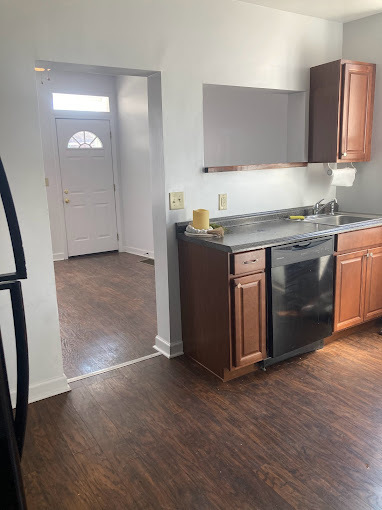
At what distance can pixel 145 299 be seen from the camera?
4.26 m

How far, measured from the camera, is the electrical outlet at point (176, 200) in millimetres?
2803

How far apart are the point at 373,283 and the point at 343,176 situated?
3.01ft

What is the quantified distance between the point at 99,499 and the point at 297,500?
0.81 metres

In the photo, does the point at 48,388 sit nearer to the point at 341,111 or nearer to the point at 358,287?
the point at 358,287

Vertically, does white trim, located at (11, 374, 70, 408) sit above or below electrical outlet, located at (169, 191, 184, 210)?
below

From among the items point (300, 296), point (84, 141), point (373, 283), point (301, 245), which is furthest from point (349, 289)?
point (84, 141)

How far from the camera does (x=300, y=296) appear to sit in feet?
9.05

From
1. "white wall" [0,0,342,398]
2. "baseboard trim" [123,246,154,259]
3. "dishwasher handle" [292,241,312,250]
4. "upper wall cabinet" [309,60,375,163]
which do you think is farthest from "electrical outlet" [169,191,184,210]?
"baseboard trim" [123,246,154,259]

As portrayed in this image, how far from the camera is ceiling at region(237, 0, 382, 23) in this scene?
2.93 m

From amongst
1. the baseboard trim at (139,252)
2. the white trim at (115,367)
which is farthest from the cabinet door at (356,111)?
the baseboard trim at (139,252)

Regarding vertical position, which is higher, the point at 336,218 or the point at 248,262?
the point at 336,218

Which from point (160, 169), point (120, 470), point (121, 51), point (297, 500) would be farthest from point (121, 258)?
point (297, 500)

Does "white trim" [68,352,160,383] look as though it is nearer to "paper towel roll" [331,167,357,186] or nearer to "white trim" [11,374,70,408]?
"white trim" [11,374,70,408]

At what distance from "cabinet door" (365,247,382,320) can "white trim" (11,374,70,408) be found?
2.26 meters
